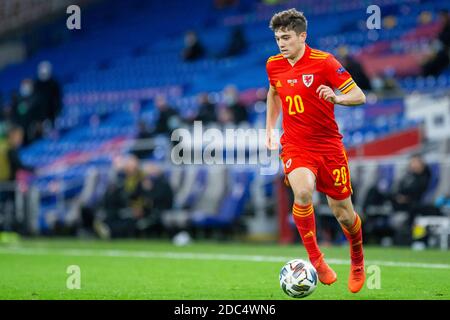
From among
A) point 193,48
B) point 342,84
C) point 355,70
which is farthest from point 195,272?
point 193,48

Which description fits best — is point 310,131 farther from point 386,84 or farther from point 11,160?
point 11,160

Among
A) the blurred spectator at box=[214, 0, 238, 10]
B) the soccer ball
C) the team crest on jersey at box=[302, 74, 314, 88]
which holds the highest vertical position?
the blurred spectator at box=[214, 0, 238, 10]

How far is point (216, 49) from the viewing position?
2636 centimetres

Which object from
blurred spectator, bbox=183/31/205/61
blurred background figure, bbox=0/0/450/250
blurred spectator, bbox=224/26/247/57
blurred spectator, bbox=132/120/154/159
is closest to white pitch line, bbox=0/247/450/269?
blurred background figure, bbox=0/0/450/250

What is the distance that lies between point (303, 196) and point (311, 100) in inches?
32.2

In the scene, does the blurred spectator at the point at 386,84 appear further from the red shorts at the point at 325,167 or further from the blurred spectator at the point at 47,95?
the red shorts at the point at 325,167

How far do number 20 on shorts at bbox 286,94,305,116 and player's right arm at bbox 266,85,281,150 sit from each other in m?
0.33

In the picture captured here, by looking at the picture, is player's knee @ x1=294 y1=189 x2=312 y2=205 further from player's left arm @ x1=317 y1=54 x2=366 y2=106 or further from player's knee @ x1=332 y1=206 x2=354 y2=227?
player's left arm @ x1=317 y1=54 x2=366 y2=106

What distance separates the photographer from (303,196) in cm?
784

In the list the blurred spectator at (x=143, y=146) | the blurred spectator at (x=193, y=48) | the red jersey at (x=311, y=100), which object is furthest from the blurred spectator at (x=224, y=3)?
the red jersey at (x=311, y=100)

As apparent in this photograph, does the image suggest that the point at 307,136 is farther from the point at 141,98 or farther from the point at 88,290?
the point at 141,98

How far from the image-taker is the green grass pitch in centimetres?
816

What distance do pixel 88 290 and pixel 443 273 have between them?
361 centimetres

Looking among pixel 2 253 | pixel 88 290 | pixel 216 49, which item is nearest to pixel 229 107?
pixel 2 253
